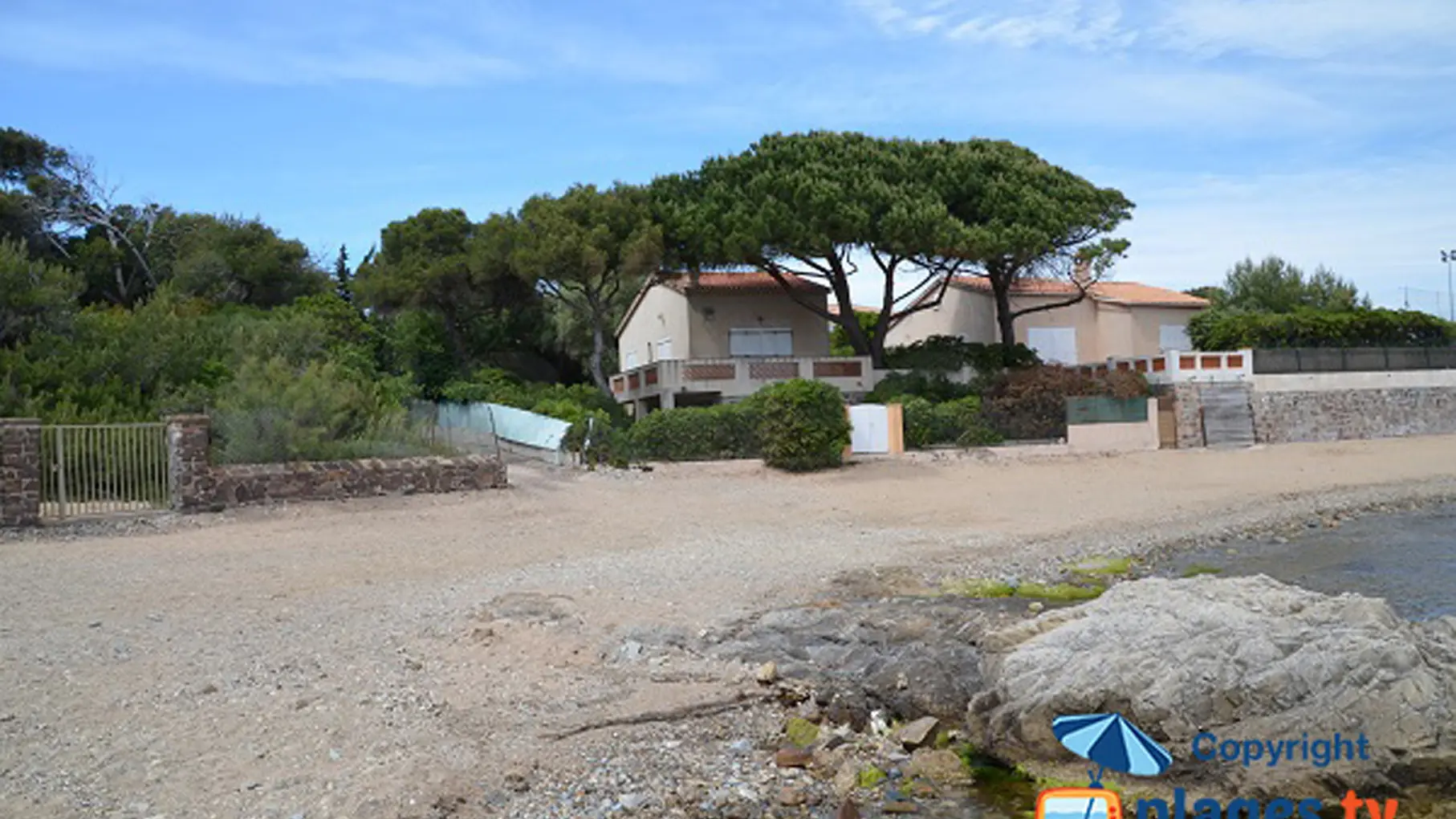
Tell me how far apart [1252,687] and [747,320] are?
32.4 m

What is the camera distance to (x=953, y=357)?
38781mm

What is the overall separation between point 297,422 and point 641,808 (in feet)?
55.4

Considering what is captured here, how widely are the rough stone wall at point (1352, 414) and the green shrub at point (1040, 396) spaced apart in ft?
13.6

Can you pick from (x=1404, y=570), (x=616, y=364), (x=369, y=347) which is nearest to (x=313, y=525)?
(x=1404, y=570)

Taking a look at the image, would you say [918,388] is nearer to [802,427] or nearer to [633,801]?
[802,427]

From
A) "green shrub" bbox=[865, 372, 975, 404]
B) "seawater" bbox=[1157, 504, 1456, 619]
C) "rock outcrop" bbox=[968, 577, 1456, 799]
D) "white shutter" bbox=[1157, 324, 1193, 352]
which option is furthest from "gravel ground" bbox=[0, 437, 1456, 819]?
"white shutter" bbox=[1157, 324, 1193, 352]

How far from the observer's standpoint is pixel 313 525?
1978cm

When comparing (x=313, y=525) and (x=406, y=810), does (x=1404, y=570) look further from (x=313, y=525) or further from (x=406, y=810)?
(x=313, y=525)

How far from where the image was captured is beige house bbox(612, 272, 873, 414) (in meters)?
36.1

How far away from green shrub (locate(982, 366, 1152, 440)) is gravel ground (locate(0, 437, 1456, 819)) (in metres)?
6.32

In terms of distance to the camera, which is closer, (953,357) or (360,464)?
(360,464)

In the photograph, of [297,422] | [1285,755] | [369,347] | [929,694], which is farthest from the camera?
[369,347]

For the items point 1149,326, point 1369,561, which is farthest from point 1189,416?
point 1369,561

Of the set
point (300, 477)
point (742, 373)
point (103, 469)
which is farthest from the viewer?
point (742, 373)
